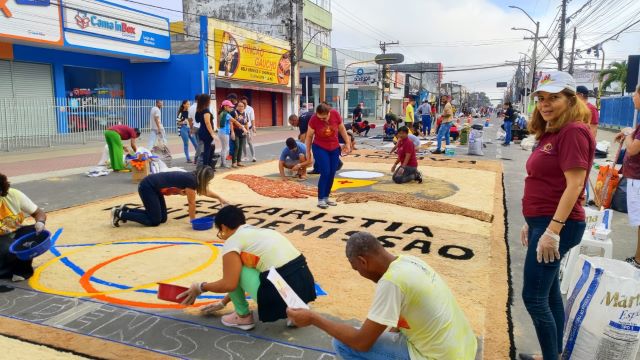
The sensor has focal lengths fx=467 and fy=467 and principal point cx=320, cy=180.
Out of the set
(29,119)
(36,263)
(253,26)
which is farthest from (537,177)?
(253,26)

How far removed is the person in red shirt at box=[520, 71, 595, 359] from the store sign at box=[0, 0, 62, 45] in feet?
61.2

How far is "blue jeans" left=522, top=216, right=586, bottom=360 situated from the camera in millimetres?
2705

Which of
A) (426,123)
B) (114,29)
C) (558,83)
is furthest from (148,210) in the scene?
(426,123)

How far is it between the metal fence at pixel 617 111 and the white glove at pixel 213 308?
1107 inches

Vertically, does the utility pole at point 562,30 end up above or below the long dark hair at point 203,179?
above

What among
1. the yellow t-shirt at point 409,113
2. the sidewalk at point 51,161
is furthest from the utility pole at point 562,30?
the sidewalk at point 51,161

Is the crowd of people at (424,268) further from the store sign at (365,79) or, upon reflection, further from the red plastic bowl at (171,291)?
the store sign at (365,79)

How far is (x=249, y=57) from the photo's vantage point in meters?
28.8

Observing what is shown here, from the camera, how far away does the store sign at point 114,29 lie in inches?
741

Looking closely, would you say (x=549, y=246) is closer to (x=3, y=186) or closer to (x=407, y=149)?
(x=3, y=186)

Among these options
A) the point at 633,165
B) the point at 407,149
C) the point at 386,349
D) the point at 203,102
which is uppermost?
the point at 203,102

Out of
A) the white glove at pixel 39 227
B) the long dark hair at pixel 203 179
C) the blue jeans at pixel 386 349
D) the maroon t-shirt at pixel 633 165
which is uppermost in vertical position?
the maroon t-shirt at pixel 633 165

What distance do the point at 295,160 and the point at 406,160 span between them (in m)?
2.50

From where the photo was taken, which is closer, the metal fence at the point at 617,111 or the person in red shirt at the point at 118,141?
the person in red shirt at the point at 118,141
